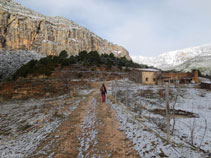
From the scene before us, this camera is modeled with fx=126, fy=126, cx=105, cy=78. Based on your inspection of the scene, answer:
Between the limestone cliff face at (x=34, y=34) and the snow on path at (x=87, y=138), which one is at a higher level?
the limestone cliff face at (x=34, y=34)

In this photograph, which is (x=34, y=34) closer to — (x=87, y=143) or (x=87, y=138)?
(x=87, y=138)

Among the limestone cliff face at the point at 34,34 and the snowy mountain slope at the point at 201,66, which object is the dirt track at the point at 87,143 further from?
the snowy mountain slope at the point at 201,66

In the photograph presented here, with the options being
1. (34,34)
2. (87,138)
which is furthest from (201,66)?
(87,138)

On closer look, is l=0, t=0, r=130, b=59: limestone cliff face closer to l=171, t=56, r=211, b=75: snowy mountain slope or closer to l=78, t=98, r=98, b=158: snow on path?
l=78, t=98, r=98, b=158: snow on path

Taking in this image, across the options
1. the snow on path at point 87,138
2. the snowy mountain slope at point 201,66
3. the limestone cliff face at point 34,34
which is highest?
the limestone cliff face at point 34,34

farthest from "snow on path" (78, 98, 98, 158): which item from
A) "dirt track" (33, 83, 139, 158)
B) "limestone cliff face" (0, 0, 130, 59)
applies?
"limestone cliff face" (0, 0, 130, 59)

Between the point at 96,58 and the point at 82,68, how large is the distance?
30.1 ft

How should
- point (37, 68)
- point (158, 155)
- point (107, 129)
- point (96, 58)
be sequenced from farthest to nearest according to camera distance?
point (96, 58)
point (37, 68)
point (107, 129)
point (158, 155)

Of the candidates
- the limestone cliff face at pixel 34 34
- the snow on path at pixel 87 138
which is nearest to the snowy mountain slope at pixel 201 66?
the limestone cliff face at pixel 34 34

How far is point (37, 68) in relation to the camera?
3072cm

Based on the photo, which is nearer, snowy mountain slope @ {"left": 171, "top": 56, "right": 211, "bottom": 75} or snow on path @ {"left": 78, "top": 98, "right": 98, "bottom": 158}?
snow on path @ {"left": 78, "top": 98, "right": 98, "bottom": 158}

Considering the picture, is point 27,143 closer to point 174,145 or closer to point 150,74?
point 174,145

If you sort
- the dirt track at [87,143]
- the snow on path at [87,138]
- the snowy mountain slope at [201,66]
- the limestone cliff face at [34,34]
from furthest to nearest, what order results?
the snowy mountain slope at [201,66] → the limestone cliff face at [34,34] → the snow on path at [87,138] → the dirt track at [87,143]

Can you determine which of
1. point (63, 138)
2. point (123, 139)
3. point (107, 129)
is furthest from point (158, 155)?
point (63, 138)
